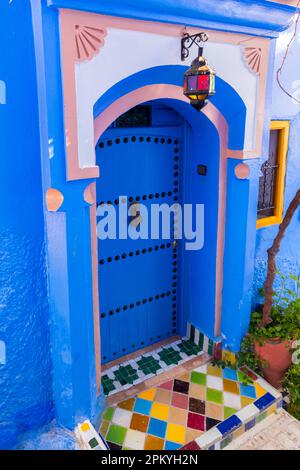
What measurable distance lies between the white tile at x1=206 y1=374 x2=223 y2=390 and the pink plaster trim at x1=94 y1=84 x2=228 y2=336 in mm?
452

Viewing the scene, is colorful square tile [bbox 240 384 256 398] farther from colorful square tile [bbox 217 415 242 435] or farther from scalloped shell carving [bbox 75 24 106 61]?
scalloped shell carving [bbox 75 24 106 61]

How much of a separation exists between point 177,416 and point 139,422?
1.14 feet

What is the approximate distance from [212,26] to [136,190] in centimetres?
157

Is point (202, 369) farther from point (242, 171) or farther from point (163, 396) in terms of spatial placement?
point (242, 171)

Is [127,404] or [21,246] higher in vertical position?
[21,246]

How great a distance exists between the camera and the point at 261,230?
4.61 m

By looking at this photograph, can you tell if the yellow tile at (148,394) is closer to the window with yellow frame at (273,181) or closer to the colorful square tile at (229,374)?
the colorful square tile at (229,374)

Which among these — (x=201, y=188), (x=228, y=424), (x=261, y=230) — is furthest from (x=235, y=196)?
(x=228, y=424)

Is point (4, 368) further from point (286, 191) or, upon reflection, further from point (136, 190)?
point (286, 191)

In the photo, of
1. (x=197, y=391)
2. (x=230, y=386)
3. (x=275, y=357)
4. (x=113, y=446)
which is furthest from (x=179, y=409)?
(x=275, y=357)

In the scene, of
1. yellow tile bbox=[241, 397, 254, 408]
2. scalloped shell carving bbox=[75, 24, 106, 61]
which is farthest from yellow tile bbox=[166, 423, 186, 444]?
scalloped shell carving bbox=[75, 24, 106, 61]

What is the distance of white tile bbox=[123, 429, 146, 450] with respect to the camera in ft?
11.6

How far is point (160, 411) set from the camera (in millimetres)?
3863

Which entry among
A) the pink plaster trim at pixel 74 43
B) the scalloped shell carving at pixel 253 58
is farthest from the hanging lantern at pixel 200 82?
the scalloped shell carving at pixel 253 58
